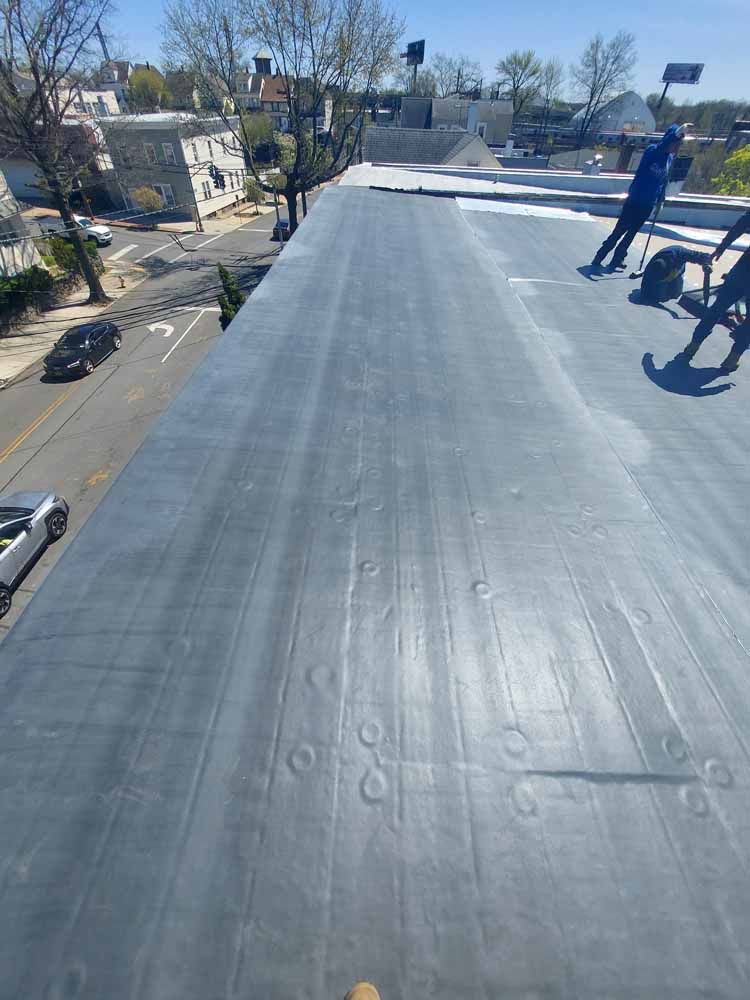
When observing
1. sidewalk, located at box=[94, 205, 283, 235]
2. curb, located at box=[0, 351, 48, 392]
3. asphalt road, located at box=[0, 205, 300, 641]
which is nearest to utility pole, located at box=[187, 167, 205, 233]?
sidewalk, located at box=[94, 205, 283, 235]

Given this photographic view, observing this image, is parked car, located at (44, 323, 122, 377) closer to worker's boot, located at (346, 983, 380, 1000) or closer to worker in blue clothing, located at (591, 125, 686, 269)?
worker in blue clothing, located at (591, 125, 686, 269)

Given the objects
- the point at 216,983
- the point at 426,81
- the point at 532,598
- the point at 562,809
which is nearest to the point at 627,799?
the point at 562,809

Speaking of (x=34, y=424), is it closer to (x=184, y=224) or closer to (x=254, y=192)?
(x=184, y=224)

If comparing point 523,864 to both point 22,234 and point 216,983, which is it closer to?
point 216,983

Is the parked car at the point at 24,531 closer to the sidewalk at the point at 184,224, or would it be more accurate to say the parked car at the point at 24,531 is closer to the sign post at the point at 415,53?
the sidewalk at the point at 184,224

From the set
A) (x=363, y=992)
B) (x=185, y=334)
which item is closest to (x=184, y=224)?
(x=185, y=334)

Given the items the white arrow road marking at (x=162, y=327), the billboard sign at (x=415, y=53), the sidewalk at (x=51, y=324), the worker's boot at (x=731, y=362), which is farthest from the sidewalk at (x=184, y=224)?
the billboard sign at (x=415, y=53)
